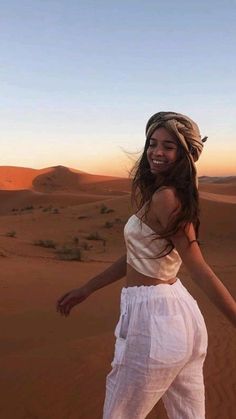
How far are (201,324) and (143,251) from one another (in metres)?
0.38

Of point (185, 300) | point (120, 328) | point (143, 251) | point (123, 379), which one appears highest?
point (143, 251)

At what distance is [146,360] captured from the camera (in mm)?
1874

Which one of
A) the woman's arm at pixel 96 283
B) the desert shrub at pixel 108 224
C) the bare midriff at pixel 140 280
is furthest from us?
the desert shrub at pixel 108 224

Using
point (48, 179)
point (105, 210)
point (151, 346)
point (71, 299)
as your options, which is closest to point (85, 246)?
point (105, 210)

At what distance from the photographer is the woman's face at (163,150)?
2.00m

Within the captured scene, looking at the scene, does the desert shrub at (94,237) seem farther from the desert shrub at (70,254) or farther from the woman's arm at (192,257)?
the woman's arm at (192,257)

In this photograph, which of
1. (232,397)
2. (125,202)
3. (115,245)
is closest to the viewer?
(232,397)

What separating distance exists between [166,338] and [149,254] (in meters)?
0.33

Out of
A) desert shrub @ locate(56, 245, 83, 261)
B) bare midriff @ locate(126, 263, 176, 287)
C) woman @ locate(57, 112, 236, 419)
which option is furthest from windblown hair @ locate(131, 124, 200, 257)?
desert shrub @ locate(56, 245, 83, 261)

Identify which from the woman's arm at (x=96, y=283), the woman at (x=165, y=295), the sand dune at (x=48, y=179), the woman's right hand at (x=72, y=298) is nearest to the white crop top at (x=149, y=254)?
the woman at (x=165, y=295)

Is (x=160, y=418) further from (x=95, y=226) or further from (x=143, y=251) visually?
(x=95, y=226)

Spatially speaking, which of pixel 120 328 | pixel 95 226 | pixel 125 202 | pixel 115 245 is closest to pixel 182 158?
pixel 120 328

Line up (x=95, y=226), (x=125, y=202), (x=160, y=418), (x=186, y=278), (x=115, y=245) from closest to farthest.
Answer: (x=160, y=418), (x=186, y=278), (x=115, y=245), (x=95, y=226), (x=125, y=202)

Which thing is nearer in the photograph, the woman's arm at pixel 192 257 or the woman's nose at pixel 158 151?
the woman's arm at pixel 192 257
